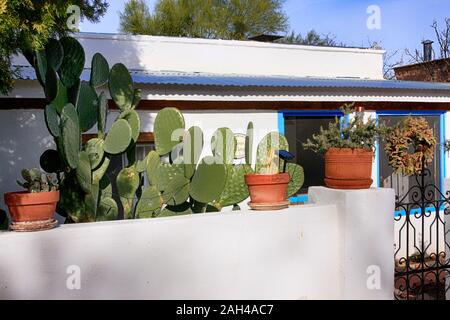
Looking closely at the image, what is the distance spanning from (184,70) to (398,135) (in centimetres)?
537

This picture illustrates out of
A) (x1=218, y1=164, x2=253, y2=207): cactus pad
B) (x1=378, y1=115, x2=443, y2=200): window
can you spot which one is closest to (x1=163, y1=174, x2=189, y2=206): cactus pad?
(x1=218, y1=164, x2=253, y2=207): cactus pad

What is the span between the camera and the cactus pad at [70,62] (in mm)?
4215

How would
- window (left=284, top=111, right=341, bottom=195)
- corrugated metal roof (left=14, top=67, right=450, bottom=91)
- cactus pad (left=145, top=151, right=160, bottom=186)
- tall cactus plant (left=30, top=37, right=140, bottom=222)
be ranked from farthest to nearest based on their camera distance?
1. window (left=284, top=111, right=341, bottom=195)
2. corrugated metal roof (left=14, top=67, right=450, bottom=91)
3. cactus pad (left=145, top=151, right=160, bottom=186)
4. tall cactus plant (left=30, top=37, right=140, bottom=222)

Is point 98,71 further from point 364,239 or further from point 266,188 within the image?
point 364,239

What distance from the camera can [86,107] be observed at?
427 cm

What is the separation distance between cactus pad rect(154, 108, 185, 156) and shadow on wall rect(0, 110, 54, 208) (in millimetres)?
2283

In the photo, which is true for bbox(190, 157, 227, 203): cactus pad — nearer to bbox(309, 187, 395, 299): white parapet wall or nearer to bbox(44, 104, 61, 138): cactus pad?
bbox(309, 187, 395, 299): white parapet wall

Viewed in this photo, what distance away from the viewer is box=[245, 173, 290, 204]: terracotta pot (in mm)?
3594

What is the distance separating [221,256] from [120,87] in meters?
2.04

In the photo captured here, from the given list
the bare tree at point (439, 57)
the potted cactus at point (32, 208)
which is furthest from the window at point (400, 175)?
the bare tree at point (439, 57)

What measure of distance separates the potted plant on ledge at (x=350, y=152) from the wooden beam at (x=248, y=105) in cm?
310

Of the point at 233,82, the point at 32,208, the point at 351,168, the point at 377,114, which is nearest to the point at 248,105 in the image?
the point at 233,82

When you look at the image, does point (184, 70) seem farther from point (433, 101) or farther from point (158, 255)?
point (158, 255)
